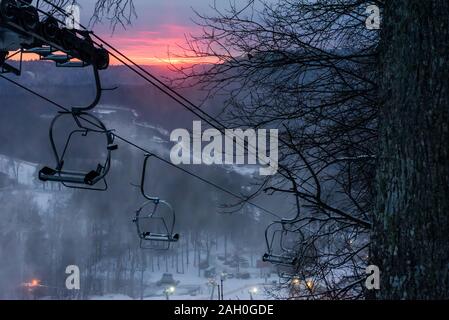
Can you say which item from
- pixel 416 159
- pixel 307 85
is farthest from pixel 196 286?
pixel 416 159

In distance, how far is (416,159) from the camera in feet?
8.21

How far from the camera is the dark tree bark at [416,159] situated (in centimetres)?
243

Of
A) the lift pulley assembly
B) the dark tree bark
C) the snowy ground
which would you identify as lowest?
the snowy ground

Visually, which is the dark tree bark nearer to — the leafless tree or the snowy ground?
the leafless tree

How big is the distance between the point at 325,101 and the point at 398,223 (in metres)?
2.95

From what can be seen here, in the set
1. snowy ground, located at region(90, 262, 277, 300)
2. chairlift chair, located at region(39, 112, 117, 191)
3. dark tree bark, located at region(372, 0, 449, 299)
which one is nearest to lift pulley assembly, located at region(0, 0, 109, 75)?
chairlift chair, located at region(39, 112, 117, 191)

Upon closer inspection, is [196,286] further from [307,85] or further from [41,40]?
[41,40]

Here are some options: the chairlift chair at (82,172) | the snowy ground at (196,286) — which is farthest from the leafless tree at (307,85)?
the snowy ground at (196,286)

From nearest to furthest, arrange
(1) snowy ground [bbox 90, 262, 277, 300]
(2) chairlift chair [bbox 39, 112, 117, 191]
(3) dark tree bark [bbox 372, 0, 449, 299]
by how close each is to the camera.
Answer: (3) dark tree bark [bbox 372, 0, 449, 299] < (2) chairlift chair [bbox 39, 112, 117, 191] < (1) snowy ground [bbox 90, 262, 277, 300]

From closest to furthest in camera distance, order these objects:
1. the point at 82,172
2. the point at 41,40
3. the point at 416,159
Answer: the point at 416,159
the point at 41,40
the point at 82,172

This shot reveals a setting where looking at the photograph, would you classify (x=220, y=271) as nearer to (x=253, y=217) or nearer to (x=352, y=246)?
(x=253, y=217)

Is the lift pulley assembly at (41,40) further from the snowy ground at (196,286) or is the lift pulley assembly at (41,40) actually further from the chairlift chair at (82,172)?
the snowy ground at (196,286)

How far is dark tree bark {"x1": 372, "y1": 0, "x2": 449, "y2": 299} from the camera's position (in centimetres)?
243
